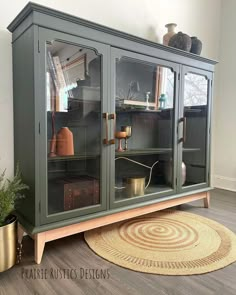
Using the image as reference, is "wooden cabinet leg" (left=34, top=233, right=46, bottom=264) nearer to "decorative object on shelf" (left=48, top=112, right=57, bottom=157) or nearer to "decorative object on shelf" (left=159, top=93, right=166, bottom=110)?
"decorative object on shelf" (left=48, top=112, right=57, bottom=157)

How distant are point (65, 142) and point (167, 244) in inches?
39.1

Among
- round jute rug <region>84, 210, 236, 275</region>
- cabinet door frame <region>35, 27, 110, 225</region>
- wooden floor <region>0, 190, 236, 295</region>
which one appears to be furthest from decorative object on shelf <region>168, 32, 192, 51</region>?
wooden floor <region>0, 190, 236, 295</region>

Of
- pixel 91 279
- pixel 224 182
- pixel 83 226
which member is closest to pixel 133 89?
pixel 83 226

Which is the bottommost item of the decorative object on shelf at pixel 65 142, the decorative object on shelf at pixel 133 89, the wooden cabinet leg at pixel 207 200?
the wooden cabinet leg at pixel 207 200

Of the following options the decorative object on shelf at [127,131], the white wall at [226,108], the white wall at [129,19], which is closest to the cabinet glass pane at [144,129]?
the decorative object on shelf at [127,131]

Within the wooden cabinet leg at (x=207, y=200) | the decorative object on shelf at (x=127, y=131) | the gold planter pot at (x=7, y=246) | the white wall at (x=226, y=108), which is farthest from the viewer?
the white wall at (x=226, y=108)

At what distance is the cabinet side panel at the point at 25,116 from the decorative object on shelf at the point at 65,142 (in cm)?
20

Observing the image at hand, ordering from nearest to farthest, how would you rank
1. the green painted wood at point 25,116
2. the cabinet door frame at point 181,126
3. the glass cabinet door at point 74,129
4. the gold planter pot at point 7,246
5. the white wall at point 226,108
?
the gold planter pot at point 7,246 < the green painted wood at point 25,116 < the glass cabinet door at point 74,129 < the cabinet door frame at point 181,126 < the white wall at point 226,108

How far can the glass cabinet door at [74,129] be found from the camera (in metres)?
1.53

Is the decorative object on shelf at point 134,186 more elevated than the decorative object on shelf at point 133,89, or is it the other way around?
the decorative object on shelf at point 133,89

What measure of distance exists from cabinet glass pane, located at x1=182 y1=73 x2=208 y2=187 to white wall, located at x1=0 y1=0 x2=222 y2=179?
0.69m

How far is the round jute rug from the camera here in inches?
56.4

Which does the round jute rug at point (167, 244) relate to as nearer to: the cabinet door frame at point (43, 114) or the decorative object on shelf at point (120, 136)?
the cabinet door frame at point (43, 114)

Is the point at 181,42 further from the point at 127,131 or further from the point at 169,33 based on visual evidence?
the point at 127,131
